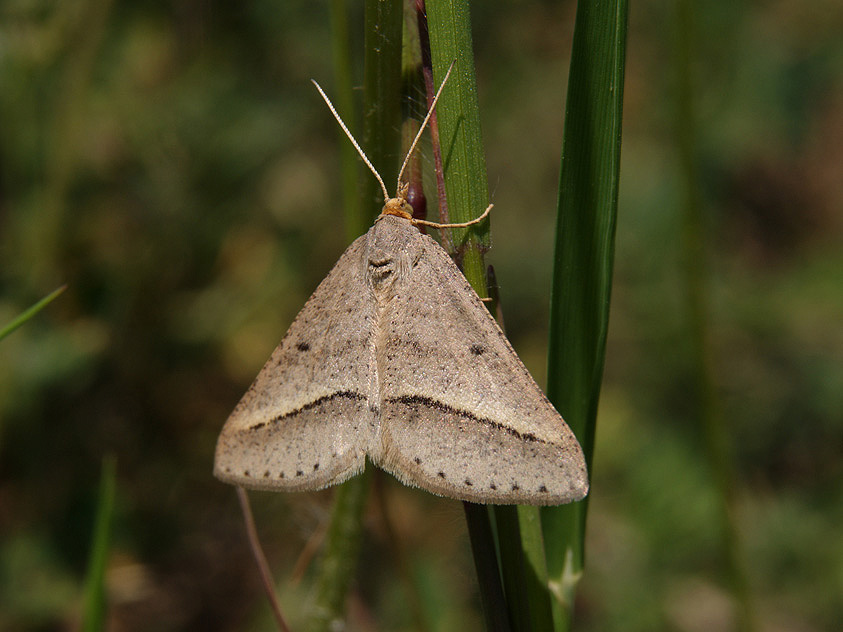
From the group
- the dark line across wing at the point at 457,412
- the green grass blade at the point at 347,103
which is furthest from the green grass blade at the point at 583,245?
the green grass blade at the point at 347,103

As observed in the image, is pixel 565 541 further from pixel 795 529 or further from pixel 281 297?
pixel 281 297

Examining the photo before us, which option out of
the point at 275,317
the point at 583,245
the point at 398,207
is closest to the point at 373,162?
the point at 398,207

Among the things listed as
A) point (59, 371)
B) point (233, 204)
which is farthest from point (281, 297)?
point (59, 371)

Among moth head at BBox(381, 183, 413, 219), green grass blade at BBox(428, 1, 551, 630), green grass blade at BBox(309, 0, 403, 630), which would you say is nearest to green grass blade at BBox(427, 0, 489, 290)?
green grass blade at BBox(428, 1, 551, 630)

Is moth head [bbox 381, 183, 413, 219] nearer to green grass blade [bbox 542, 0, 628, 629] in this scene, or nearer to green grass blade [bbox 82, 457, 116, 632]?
green grass blade [bbox 542, 0, 628, 629]

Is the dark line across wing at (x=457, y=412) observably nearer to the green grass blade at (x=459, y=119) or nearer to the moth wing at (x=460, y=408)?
the moth wing at (x=460, y=408)

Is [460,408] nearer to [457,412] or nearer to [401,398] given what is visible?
[457,412]
